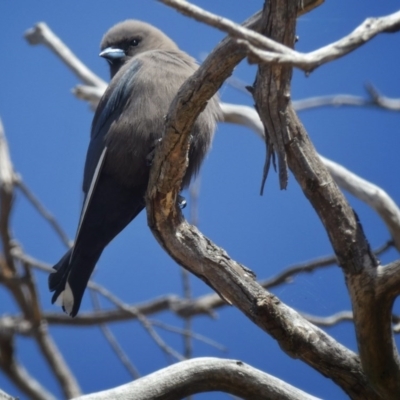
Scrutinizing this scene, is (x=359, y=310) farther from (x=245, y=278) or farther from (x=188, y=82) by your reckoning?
(x=188, y=82)

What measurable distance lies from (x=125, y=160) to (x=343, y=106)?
2.43 meters

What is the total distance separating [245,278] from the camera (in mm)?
2832

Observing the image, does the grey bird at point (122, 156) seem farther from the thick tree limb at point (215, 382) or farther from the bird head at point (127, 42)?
the thick tree limb at point (215, 382)

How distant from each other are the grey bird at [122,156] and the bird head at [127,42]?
2.03ft

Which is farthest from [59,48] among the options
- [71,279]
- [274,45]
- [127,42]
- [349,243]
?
[274,45]

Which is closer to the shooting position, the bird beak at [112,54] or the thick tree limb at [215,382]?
the thick tree limb at [215,382]

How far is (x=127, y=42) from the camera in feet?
15.1

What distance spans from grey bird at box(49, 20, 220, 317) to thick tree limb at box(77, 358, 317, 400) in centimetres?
101

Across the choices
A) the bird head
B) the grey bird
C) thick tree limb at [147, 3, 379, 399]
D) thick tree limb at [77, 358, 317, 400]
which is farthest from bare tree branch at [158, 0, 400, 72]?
the bird head

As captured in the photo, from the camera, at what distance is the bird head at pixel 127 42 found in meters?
4.53

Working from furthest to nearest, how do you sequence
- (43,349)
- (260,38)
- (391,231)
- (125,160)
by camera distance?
(43,349), (391,231), (125,160), (260,38)

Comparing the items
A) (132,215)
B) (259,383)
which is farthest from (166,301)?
(259,383)

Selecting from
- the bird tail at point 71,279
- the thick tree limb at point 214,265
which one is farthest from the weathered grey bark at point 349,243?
the bird tail at point 71,279

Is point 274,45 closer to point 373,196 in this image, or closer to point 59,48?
point 373,196
